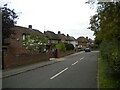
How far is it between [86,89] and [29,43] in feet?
84.7

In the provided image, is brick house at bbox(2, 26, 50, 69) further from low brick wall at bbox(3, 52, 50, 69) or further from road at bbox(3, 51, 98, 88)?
road at bbox(3, 51, 98, 88)

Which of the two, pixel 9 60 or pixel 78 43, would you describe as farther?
pixel 78 43

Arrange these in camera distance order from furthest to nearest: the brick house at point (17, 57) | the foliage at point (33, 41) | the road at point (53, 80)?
the foliage at point (33, 41) → the brick house at point (17, 57) → the road at point (53, 80)

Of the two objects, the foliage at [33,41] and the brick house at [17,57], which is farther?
the foliage at [33,41]

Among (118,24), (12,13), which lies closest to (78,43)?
(12,13)

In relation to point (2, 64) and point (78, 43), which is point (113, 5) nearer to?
point (2, 64)

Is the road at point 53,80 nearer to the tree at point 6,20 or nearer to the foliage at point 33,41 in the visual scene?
the tree at point 6,20

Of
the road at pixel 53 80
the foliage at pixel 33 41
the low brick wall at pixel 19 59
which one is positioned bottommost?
the road at pixel 53 80

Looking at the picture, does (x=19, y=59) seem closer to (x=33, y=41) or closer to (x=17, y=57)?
(x=17, y=57)

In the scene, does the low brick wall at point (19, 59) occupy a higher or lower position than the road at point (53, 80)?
higher

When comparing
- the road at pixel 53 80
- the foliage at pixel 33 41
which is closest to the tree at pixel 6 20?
the road at pixel 53 80

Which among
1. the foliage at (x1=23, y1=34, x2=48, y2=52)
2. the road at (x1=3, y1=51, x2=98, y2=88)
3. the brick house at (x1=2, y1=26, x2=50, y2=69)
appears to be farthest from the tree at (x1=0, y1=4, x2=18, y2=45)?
the foliage at (x1=23, y1=34, x2=48, y2=52)

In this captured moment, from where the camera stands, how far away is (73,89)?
1067 centimetres

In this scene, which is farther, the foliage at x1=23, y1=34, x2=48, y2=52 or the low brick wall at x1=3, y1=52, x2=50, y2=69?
the foliage at x1=23, y1=34, x2=48, y2=52
